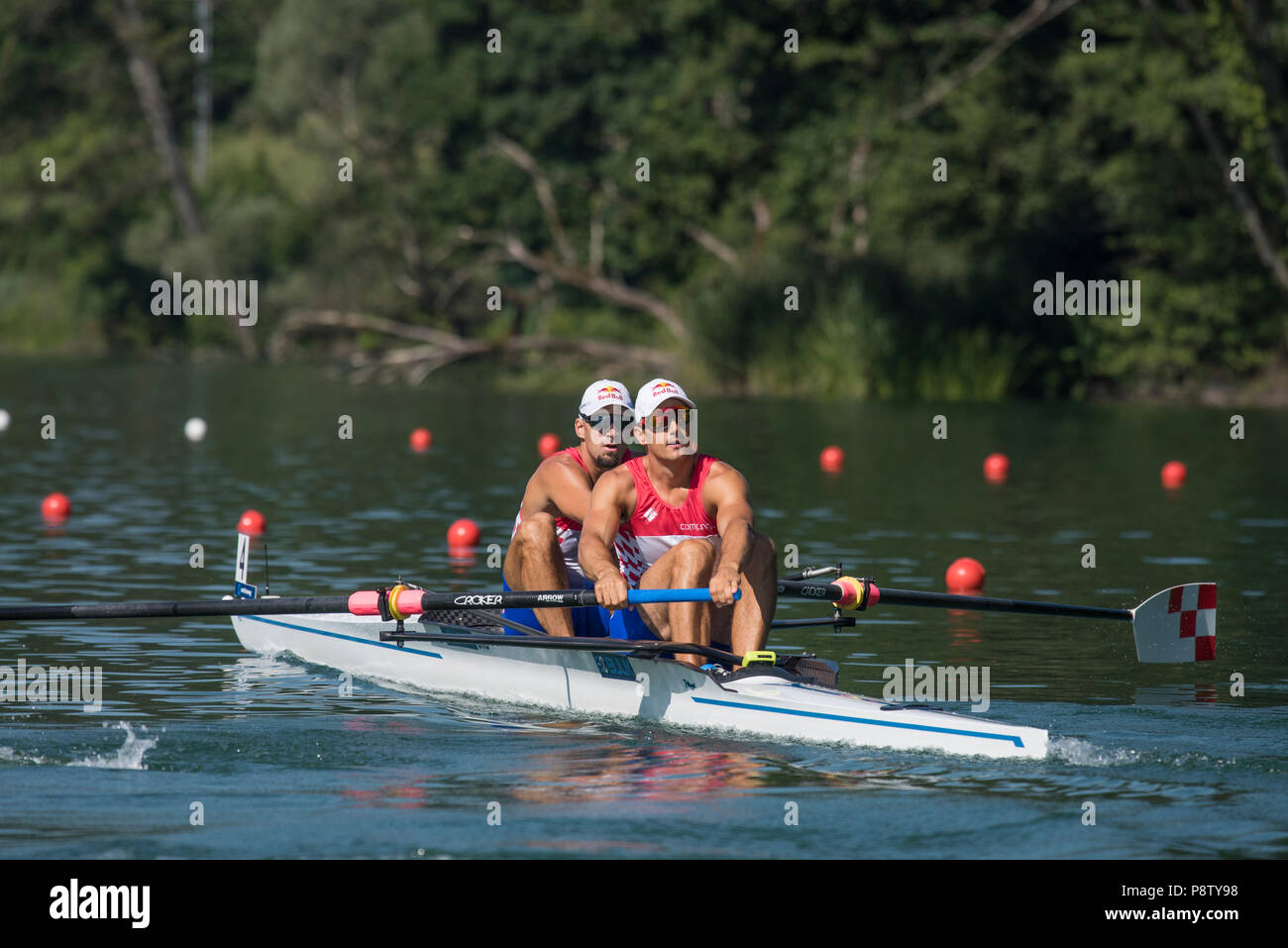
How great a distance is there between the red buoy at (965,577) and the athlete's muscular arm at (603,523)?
5.62 m

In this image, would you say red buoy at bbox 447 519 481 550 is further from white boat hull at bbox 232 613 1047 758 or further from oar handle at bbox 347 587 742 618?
oar handle at bbox 347 587 742 618

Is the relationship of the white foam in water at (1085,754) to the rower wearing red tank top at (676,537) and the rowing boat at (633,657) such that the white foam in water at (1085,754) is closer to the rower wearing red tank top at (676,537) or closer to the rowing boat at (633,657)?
the rowing boat at (633,657)

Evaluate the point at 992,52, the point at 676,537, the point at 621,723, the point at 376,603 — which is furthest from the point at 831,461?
the point at 992,52

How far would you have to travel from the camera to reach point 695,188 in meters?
51.3

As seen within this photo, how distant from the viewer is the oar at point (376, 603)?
10586 mm

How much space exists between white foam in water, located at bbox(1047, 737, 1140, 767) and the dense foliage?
32.2 m

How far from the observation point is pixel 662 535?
11.2 m

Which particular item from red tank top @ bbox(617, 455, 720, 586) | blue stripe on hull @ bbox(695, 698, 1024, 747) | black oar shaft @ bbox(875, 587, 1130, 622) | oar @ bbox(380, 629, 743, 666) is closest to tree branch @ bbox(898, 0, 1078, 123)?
black oar shaft @ bbox(875, 587, 1130, 622)

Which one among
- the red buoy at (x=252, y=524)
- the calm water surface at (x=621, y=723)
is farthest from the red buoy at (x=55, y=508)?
the red buoy at (x=252, y=524)

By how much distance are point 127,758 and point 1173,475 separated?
1829 centimetres

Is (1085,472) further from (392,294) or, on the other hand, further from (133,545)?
(392,294)

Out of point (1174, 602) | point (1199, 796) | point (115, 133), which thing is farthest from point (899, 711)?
point (115, 133)

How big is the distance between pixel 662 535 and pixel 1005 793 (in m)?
2.99

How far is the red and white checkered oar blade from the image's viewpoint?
12500 mm
